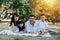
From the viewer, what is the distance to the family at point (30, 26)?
2084 mm

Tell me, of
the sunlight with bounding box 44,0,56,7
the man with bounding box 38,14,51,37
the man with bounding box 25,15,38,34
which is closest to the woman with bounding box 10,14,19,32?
the man with bounding box 25,15,38,34

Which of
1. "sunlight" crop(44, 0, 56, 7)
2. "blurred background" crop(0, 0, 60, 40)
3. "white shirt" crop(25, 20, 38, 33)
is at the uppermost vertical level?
"sunlight" crop(44, 0, 56, 7)

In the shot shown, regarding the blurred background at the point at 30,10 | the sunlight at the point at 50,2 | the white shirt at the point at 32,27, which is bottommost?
the white shirt at the point at 32,27

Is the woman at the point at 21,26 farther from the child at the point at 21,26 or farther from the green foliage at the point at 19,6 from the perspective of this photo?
the green foliage at the point at 19,6

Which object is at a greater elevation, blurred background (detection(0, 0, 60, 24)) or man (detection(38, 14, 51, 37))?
blurred background (detection(0, 0, 60, 24))

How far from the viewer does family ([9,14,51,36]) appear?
6.84 feet

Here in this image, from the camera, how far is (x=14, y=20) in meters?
2.11

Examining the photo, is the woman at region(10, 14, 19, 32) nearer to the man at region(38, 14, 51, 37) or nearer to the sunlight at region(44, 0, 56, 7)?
the man at region(38, 14, 51, 37)

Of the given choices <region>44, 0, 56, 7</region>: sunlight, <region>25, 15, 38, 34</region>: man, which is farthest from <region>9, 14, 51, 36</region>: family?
<region>44, 0, 56, 7</region>: sunlight

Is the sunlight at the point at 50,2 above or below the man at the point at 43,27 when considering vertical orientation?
above

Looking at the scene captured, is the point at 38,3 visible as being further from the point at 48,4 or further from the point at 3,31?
the point at 3,31

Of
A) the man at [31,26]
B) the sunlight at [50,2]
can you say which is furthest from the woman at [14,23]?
the sunlight at [50,2]

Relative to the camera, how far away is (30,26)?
2.10 meters

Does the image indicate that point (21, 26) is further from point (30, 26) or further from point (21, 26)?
point (30, 26)
